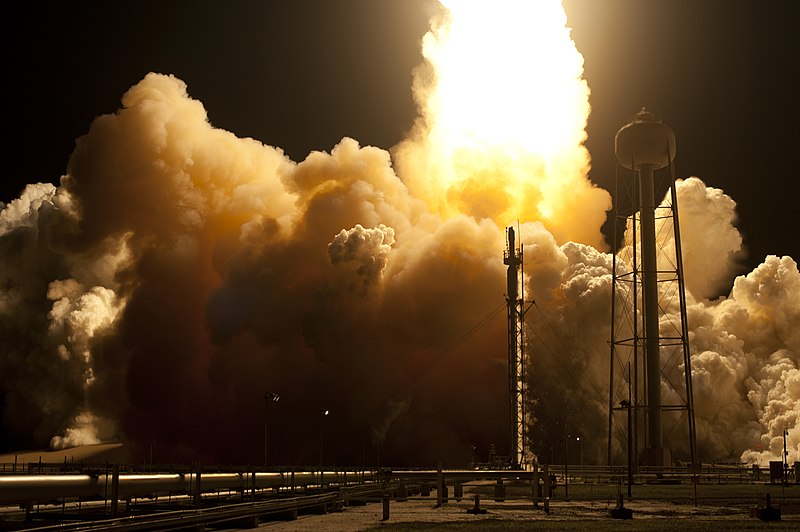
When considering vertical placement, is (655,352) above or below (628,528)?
above

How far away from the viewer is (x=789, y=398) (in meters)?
108

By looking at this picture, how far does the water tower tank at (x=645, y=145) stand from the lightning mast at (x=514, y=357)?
12290 mm

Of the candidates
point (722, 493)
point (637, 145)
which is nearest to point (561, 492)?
point (722, 493)

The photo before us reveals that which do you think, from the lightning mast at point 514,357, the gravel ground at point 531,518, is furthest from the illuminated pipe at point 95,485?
→ the lightning mast at point 514,357

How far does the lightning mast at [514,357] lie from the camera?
95938mm

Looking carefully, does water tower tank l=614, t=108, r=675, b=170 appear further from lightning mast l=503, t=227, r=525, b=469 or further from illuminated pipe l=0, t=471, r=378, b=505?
illuminated pipe l=0, t=471, r=378, b=505

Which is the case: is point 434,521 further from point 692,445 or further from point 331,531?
point 692,445

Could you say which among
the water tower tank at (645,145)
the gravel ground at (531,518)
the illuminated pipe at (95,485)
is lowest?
the gravel ground at (531,518)

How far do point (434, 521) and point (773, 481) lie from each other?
1651 inches

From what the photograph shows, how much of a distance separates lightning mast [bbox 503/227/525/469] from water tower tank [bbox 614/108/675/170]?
12290mm

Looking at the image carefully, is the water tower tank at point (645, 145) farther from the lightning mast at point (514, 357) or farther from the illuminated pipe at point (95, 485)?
the illuminated pipe at point (95, 485)

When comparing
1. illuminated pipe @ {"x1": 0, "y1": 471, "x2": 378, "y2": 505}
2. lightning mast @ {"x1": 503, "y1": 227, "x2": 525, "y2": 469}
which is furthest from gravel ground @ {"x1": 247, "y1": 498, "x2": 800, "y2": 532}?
lightning mast @ {"x1": 503, "y1": 227, "x2": 525, "y2": 469}

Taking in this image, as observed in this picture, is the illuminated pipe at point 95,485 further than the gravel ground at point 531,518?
No

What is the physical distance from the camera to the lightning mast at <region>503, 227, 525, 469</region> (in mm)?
95938
